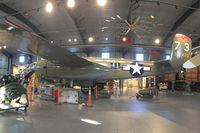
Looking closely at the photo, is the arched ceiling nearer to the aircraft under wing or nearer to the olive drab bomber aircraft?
the olive drab bomber aircraft

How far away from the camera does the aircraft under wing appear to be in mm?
4603

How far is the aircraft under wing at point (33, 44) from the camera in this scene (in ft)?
15.1

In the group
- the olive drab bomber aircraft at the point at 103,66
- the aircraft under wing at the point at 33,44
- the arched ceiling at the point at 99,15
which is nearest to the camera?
the aircraft under wing at the point at 33,44

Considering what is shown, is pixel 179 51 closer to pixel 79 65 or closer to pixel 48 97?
pixel 79 65

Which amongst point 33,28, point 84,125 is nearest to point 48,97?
point 84,125

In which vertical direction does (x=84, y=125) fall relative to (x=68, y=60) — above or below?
below

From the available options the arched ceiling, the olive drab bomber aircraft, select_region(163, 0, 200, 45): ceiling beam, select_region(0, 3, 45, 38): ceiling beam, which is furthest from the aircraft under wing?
select_region(163, 0, 200, 45): ceiling beam

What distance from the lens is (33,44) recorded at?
559cm

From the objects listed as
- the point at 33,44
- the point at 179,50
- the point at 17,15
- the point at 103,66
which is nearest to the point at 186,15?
the point at 179,50

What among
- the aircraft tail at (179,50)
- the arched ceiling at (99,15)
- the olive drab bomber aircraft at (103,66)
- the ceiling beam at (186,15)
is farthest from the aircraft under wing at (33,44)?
the ceiling beam at (186,15)

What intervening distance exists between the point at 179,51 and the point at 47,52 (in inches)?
293

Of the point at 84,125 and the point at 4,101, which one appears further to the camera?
the point at 4,101

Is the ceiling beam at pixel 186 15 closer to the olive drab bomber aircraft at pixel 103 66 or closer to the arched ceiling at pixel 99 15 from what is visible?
the arched ceiling at pixel 99 15

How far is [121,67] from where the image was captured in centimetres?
909
